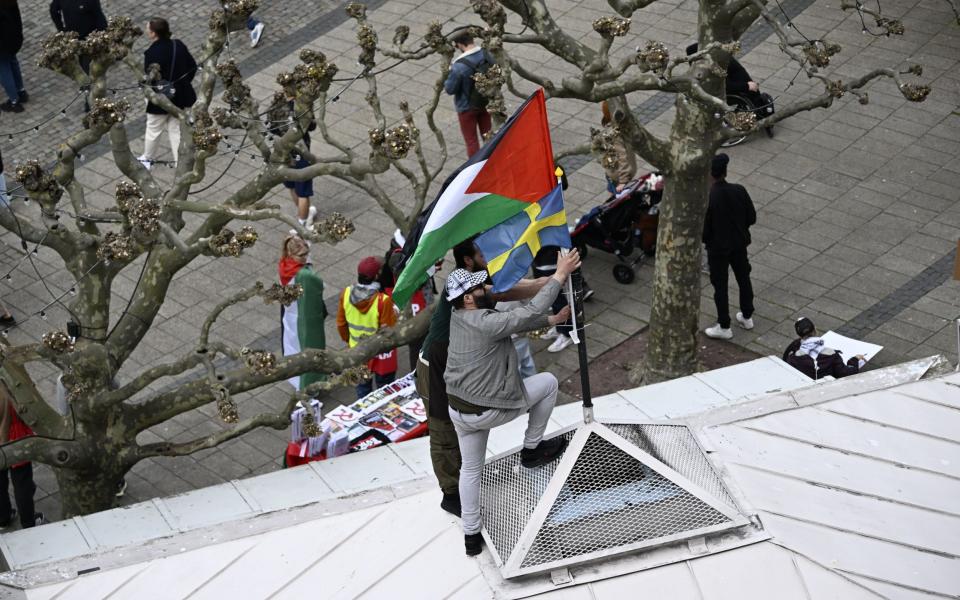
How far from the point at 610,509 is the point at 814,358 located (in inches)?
199

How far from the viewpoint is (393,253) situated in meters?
12.4

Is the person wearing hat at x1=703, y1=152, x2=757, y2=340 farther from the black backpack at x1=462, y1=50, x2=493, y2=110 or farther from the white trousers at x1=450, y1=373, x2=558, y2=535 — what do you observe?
the white trousers at x1=450, y1=373, x2=558, y2=535

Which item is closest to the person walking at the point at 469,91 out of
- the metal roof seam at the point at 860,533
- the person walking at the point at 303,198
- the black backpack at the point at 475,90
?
the black backpack at the point at 475,90

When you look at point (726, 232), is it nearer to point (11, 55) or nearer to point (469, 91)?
point (469, 91)

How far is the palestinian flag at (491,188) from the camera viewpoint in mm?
7391

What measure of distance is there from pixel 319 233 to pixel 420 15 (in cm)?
1137

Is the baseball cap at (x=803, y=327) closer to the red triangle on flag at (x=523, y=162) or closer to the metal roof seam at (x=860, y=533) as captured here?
the metal roof seam at (x=860, y=533)

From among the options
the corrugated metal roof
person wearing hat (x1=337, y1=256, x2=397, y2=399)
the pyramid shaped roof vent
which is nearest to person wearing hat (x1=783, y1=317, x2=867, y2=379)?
the corrugated metal roof

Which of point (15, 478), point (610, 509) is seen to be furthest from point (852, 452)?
point (15, 478)

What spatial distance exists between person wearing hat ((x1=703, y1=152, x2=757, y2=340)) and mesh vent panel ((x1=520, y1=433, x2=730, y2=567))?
5765 millimetres

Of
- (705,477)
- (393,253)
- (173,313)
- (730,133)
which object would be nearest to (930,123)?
(730,133)

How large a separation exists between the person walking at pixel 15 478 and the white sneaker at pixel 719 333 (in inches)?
256

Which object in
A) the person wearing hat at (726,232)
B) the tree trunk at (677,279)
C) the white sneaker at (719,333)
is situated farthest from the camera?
the white sneaker at (719,333)

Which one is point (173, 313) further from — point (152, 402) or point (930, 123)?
point (930, 123)
